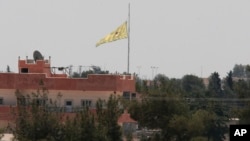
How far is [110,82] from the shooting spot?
48.5 meters

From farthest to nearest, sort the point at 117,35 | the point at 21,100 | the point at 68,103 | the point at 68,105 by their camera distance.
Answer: the point at 117,35 < the point at 68,103 < the point at 68,105 < the point at 21,100

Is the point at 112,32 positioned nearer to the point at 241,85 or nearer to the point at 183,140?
the point at 241,85

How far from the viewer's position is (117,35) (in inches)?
2136

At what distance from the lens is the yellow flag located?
53.7m

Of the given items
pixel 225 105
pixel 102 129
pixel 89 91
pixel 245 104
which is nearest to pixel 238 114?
pixel 245 104

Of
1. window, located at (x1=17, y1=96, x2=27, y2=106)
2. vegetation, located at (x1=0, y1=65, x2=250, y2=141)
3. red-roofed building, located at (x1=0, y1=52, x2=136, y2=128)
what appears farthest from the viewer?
red-roofed building, located at (x1=0, y1=52, x2=136, y2=128)

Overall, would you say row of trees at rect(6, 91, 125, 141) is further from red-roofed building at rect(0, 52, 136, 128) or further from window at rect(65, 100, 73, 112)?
red-roofed building at rect(0, 52, 136, 128)

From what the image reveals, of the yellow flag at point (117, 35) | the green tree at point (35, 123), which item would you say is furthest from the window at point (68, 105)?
the green tree at point (35, 123)

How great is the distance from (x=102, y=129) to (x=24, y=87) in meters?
15.7

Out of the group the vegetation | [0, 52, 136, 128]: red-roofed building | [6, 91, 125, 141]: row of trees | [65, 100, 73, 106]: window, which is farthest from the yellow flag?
[6, 91, 125, 141]: row of trees

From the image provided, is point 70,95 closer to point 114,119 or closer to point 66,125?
point 114,119

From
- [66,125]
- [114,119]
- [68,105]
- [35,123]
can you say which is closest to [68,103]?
[68,105]

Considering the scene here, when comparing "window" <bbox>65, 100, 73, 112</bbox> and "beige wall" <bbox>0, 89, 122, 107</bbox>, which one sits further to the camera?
"beige wall" <bbox>0, 89, 122, 107</bbox>

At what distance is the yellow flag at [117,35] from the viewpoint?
53684 mm
